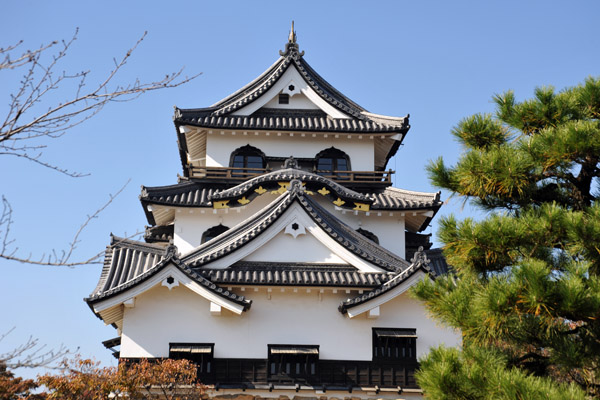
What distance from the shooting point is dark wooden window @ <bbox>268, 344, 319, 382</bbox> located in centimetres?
1579

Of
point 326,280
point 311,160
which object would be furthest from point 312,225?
point 311,160

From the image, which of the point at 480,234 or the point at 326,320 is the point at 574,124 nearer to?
the point at 480,234

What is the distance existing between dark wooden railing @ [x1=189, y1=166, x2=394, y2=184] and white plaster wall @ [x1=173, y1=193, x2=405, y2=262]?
1343 millimetres

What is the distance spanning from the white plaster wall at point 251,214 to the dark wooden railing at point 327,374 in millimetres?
4296

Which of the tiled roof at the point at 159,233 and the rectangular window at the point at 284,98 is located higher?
the rectangular window at the point at 284,98

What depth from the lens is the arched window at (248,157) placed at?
69.1ft

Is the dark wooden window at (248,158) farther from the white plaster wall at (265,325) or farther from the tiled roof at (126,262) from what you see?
the white plaster wall at (265,325)

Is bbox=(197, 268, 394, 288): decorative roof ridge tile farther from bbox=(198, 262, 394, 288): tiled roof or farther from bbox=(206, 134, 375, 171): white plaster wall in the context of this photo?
bbox=(206, 134, 375, 171): white plaster wall

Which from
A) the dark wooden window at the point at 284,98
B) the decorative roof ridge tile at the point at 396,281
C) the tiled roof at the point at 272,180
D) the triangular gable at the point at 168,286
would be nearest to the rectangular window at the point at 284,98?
the dark wooden window at the point at 284,98

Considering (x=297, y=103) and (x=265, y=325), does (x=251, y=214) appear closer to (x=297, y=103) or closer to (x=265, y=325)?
(x=265, y=325)

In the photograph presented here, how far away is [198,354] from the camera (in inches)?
621

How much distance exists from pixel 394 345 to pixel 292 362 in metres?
2.37

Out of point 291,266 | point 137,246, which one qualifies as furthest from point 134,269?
point 291,266

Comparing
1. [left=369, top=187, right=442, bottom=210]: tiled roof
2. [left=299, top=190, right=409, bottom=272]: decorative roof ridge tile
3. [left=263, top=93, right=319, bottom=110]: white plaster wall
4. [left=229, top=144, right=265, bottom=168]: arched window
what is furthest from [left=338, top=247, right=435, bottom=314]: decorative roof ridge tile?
[left=263, top=93, right=319, bottom=110]: white plaster wall
